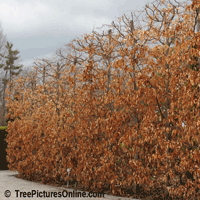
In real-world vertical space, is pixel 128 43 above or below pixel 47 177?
above

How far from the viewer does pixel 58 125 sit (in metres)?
8.32

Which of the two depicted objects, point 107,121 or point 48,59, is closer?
point 107,121

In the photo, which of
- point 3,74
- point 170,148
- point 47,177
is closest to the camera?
point 170,148

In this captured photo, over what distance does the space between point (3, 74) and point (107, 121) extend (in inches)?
1145

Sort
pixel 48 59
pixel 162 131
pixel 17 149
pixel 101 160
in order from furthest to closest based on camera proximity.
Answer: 1. pixel 48 59
2. pixel 17 149
3. pixel 101 160
4. pixel 162 131

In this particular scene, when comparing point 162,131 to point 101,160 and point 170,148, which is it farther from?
point 101,160

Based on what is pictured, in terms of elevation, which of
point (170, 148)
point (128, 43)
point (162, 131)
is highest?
point (128, 43)

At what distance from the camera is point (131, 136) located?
18.2ft

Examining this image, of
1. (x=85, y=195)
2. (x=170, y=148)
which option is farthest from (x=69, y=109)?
(x=170, y=148)

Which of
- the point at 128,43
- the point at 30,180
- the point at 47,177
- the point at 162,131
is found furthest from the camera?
the point at 30,180

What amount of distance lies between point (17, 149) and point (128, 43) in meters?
6.71

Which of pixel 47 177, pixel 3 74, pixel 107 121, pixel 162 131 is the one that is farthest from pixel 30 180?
pixel 3 74

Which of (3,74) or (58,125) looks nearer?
(58,125)

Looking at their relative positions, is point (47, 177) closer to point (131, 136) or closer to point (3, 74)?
point (131, 136)
